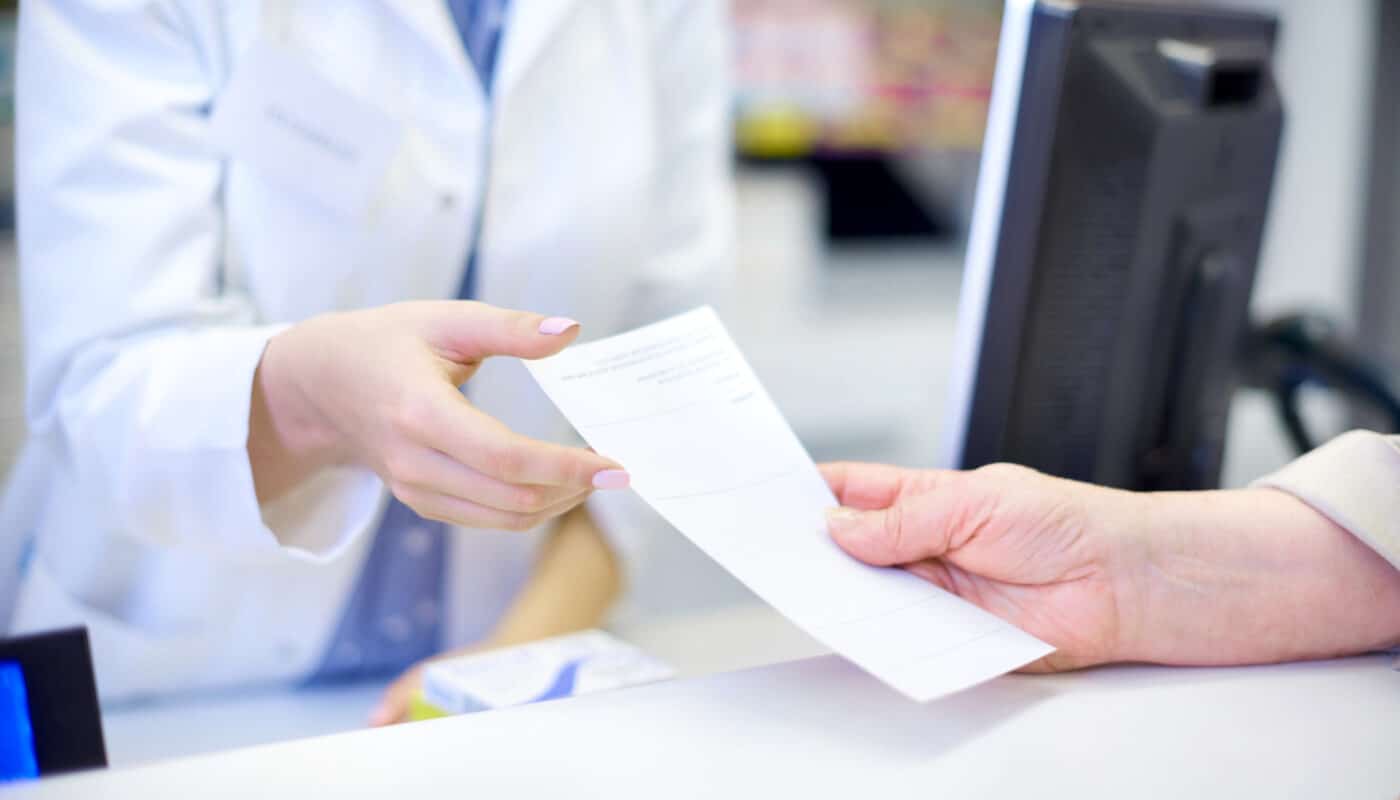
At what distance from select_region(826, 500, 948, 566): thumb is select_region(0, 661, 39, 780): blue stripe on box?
0.44m

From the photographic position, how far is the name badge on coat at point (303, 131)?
0.97m

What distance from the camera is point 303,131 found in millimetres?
1003

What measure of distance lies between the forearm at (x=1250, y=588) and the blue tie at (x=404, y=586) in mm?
715

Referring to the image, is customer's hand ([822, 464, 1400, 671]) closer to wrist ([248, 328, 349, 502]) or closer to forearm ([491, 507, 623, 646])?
wrist ([248, 328, 349, 502])

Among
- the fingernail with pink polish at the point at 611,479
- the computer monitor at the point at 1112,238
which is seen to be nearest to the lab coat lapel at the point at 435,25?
the computer monitor at the point at 1112,238

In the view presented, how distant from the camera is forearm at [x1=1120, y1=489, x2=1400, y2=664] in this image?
28.9 inches

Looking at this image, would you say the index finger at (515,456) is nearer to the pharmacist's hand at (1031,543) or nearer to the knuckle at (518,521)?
the knuckle at (518,521)

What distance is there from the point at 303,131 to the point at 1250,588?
0.81 m

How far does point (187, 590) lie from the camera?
3.57 feet

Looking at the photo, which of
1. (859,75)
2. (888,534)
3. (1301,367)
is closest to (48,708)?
(888,534)

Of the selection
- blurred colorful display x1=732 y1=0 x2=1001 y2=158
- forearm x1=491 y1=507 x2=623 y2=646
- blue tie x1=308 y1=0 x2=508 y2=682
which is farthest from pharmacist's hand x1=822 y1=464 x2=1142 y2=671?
blurred colorful display x1=732 y1=0 x2=1001 y2=158

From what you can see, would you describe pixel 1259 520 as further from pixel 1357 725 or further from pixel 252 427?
pixel 252 427

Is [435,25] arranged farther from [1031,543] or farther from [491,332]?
[1031,543]

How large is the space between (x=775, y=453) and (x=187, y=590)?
0.65 metres
